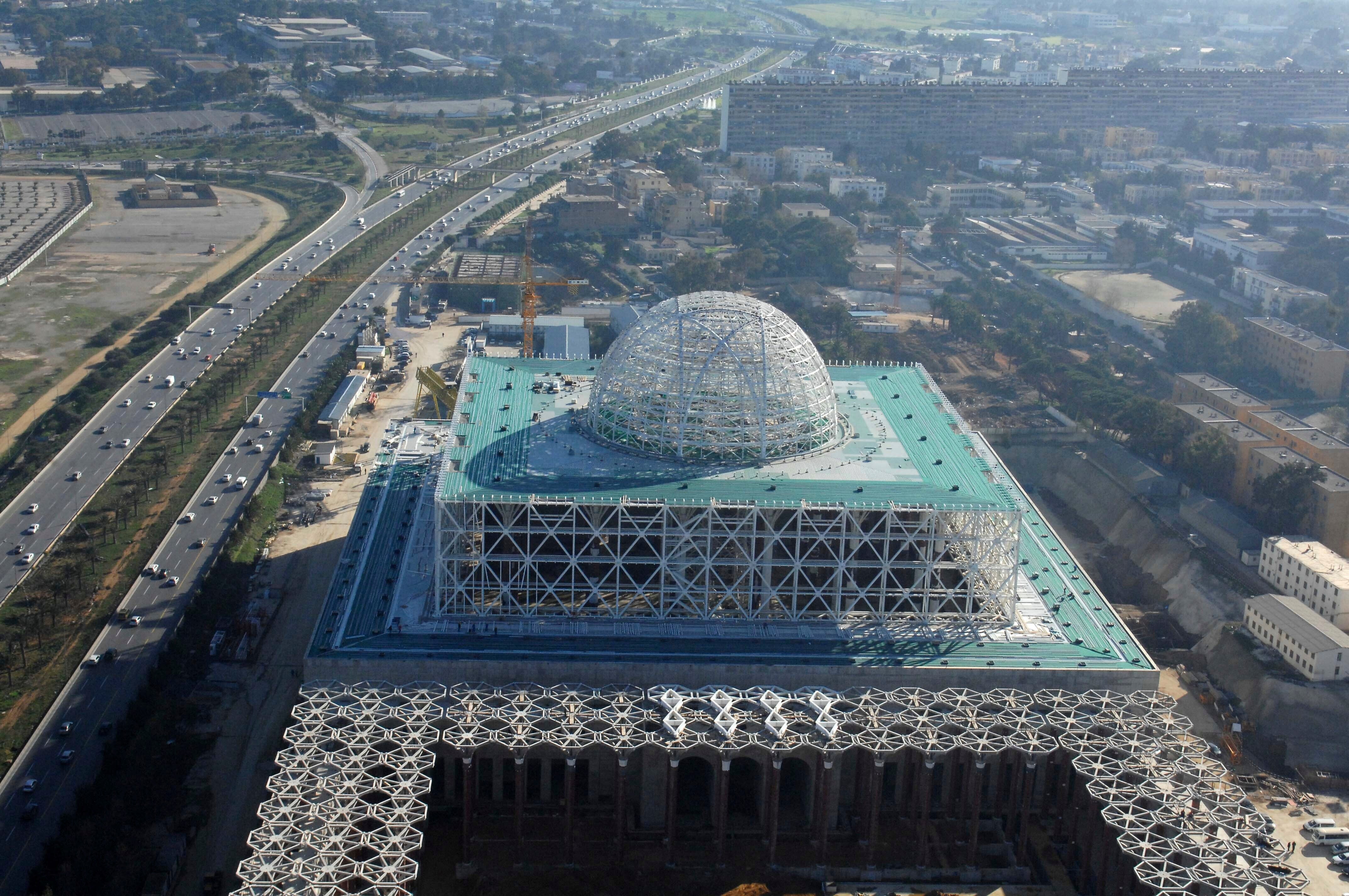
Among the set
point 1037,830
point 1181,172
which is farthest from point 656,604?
point 1181,172

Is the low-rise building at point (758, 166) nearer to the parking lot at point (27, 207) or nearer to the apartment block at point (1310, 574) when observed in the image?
the parking lot at point (27, 207)

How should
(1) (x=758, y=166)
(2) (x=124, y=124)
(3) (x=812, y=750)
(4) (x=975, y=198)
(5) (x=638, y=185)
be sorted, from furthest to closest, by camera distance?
(2) (x=124, y=124) → (1) (x=758, y=166) → (4) (x=975, y=198) → (5) (x=638, y=185) → (3) (x=812, y=750)

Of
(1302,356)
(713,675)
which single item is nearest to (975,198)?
(1302,356)

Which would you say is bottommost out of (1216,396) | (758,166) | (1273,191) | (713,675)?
(713,675)

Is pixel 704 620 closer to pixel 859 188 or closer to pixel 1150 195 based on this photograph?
pixel 859 188

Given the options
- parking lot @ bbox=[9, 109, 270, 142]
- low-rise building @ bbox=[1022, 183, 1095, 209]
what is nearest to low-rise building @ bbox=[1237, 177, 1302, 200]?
low-rise building @ bbox=[1022, 183, 1095, 209]

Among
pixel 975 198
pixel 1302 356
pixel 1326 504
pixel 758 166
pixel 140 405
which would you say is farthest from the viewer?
pixel 758 166

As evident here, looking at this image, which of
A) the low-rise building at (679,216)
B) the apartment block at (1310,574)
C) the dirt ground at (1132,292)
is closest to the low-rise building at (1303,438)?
the apartment block at (1310,574)

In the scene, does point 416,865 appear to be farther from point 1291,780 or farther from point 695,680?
point 1291,780
